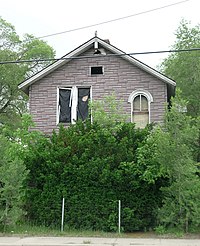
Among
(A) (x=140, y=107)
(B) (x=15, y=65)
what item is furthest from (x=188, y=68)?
(B) (x=15, y=65)

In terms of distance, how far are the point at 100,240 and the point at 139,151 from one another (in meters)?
3.77

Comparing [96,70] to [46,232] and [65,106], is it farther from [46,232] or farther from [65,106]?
[46,232]

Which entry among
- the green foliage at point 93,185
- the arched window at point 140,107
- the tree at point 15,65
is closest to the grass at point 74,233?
the green foliage at point 93,185

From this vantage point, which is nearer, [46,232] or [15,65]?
[46,232]

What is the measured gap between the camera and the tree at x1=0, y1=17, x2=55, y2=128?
110ft

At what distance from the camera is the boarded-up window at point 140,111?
18.9 m

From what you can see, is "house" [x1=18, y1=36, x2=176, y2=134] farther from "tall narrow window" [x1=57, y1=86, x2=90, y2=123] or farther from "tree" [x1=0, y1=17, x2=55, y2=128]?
"tree" [x1=0, y1=17, x2=55, y2=128]

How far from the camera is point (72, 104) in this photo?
19.3 meters

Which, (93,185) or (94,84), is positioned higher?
(94,84)

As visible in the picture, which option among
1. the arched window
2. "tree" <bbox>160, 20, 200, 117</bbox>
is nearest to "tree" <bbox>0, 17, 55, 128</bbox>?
"tree" <bbox>160, 20, 200, 117</bbox>

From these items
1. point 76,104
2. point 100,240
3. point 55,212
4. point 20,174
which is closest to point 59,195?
point 55,212

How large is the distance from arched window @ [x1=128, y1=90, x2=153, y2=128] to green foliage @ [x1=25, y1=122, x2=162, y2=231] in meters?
3.71

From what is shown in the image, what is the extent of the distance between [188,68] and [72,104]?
12268 millimetres

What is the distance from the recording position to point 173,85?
18.8 metres
